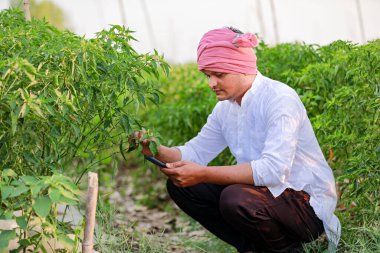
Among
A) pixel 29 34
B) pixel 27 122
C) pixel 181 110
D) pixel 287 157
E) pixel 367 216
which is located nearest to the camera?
pixel 27 122

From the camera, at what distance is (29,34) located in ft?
9.49

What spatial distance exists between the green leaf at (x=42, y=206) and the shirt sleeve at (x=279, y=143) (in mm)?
1150

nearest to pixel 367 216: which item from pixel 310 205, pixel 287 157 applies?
pixel 310 205

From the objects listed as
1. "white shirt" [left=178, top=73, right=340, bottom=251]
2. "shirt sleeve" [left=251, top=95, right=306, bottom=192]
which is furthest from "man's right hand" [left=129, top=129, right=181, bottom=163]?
"shirt sleeve" [left=251, top=95, right=306, bottom=192]

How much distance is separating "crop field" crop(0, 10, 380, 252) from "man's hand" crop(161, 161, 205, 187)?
20cm

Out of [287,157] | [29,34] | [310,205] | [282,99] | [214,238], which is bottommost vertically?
[214,238]

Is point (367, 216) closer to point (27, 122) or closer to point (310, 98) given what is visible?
point (310, 98)

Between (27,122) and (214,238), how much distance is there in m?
1.81

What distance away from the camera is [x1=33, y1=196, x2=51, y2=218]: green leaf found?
232 cm

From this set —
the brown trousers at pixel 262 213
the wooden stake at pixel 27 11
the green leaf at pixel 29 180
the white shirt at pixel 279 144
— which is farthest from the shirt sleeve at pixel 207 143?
the green leaf at pixel 29 180

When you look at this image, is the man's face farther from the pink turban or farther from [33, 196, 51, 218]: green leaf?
[33, 196, 51, 218]: green leaf

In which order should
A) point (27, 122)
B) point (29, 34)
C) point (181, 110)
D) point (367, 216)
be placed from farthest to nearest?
point (181, 110) → point (367, 216) → point (29, 34) → point (27, 122)

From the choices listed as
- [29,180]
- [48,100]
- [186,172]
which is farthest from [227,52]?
[29,180]

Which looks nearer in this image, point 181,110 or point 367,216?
point 367,216
